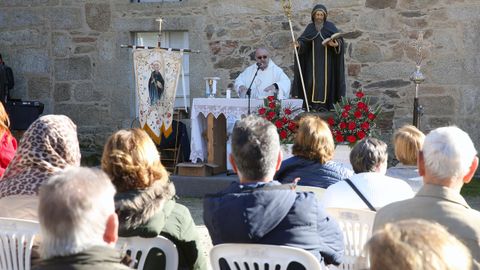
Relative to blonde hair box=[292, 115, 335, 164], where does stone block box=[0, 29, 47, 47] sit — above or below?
above

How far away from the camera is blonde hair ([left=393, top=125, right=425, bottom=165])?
4.30 meters

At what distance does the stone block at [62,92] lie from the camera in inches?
454

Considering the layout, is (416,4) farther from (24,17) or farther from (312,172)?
(312,172)

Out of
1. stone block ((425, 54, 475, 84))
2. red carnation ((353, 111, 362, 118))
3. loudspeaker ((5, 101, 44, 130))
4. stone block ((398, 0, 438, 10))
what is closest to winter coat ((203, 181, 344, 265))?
red carnation ((353, 111, 362, 118))

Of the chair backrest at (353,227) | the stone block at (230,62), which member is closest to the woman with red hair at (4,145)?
the chair backrest at (353,227)

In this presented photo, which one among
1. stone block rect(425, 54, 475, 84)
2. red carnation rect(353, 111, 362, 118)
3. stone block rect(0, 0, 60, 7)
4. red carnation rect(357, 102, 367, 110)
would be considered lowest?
red carnation rect(353, 111, 362, 118)

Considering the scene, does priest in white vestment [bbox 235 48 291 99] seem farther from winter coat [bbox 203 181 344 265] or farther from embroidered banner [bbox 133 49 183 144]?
winter coat [bbox 203 181 344 265]

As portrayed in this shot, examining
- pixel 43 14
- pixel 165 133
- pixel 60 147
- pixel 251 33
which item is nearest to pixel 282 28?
pixel 251 33

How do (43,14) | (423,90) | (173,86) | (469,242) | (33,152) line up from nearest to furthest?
(469,242) → (33,152) → (173,86) → (423,90) → (43,14)

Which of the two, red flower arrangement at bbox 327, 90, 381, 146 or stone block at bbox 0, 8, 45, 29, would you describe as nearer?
red flower arrangement at bbox 327, 90, 381, 146

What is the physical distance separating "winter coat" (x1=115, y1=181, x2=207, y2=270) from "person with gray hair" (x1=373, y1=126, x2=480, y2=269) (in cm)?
85

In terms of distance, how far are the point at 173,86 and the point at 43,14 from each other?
135 inches

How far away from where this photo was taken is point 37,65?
11.5m

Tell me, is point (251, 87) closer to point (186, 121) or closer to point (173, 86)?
point (173, 86)
